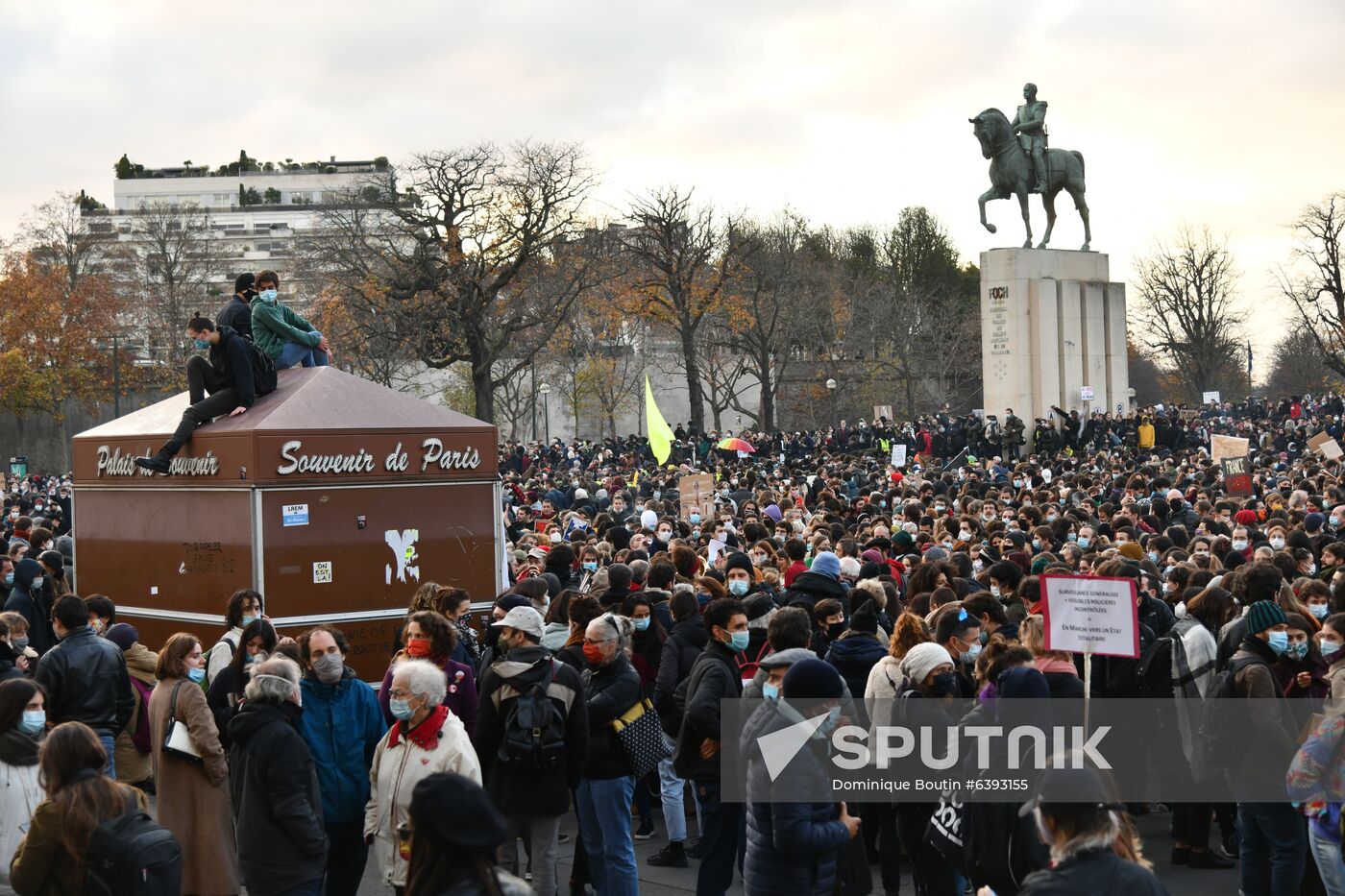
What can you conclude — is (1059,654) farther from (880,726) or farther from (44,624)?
(44,624)

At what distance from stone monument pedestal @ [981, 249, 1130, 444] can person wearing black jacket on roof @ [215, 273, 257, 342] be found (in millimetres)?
32420

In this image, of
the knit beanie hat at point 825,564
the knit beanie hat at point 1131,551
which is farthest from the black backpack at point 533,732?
the knit beanie hat at point 1131,551

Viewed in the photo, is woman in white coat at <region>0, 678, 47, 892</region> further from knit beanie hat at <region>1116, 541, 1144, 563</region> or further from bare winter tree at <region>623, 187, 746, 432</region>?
bare winter tree at <region>623, 187, 746, 432</region>

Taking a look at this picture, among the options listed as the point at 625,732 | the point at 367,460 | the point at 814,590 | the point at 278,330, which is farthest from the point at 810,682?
the point at 278,330

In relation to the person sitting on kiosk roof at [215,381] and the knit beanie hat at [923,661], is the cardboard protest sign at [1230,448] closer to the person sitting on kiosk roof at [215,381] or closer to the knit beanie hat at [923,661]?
the person sitting on kiosk roof at [215,381]

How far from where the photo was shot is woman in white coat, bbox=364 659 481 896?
Result: 22.5 feet

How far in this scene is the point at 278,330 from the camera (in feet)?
42.2

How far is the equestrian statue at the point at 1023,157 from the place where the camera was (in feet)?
137

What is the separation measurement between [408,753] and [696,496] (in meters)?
16.0

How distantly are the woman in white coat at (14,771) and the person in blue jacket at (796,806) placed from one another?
3.32 metres

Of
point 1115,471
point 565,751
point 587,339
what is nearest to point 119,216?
point 587,339

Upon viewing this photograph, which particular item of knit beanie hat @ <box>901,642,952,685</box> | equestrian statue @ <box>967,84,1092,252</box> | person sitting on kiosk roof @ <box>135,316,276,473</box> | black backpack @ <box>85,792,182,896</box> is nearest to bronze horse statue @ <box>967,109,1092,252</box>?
equestrian statue @ <box>967,84,1092,252</box>

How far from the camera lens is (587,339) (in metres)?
75.8

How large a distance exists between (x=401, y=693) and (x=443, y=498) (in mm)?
5214
